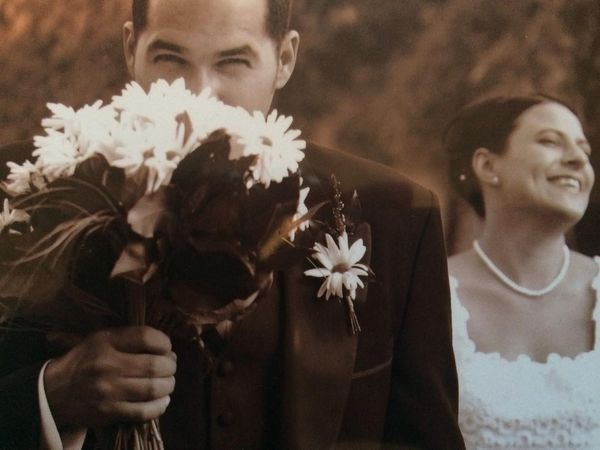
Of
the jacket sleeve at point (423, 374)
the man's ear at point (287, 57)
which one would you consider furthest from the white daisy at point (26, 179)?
the jacket sleeve at point (423, 374)

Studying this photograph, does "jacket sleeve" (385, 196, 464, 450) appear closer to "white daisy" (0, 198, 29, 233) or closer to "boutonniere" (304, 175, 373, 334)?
"boutonniere" (304, 175, 373, 334)

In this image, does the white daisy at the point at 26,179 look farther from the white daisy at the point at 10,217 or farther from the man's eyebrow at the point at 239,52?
the man's eyebrow at the point at 239,52

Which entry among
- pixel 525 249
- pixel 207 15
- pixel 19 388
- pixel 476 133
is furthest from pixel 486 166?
pixel 19 388

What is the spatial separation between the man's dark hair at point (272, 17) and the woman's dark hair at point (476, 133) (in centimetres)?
36

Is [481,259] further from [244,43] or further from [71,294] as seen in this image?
[71,294]

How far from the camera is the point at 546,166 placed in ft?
5.16

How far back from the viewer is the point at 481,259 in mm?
1560

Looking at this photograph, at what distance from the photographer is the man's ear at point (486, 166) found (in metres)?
1.57

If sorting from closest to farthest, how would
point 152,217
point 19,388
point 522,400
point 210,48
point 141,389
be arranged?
point 152,217, point 141,389, point 19,388, point 210,48, point 522,400

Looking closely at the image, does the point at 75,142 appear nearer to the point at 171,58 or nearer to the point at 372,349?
the point at 171,58

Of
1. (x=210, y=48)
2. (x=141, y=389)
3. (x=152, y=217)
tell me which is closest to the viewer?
(x=152, y=217)

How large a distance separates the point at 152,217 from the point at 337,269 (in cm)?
40

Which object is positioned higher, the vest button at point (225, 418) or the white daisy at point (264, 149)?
the white daisy at point (264, 149)

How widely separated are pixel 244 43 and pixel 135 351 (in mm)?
565
